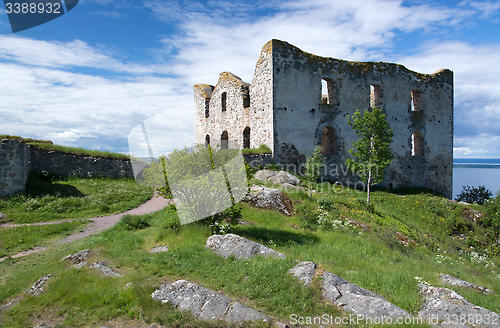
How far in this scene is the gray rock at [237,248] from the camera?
7.38 m

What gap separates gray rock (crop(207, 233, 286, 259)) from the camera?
7.38 meters

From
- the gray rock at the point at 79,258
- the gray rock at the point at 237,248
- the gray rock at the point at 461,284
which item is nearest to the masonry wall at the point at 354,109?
the gray rock at the point at 237,248

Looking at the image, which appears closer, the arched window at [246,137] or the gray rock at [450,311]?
the gray rock at [450,311]

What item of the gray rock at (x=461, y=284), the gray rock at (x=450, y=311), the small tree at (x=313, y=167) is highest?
the small tree at (x=313, y=167)

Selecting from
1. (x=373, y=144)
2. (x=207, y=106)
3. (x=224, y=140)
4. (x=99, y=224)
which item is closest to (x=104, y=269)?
(x=99, y=224)

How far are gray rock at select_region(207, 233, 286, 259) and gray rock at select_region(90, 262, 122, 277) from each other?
2.42 m

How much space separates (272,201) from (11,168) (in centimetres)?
1166

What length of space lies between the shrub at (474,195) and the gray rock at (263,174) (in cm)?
1812

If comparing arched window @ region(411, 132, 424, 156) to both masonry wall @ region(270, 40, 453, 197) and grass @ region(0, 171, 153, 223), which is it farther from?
grass @ region(0, 171, 153, 223)

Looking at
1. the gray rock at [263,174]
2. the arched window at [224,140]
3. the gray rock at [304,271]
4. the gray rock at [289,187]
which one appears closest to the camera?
the gray rock at [304,271]

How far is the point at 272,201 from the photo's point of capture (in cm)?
1241

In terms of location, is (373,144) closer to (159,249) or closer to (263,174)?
(263,174)

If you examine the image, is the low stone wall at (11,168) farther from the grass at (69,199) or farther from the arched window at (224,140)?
the arched window at (224,140)

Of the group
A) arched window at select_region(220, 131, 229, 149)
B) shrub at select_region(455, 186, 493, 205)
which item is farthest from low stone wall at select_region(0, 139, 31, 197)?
shrub at select_region(455, 186, 493, 205)
